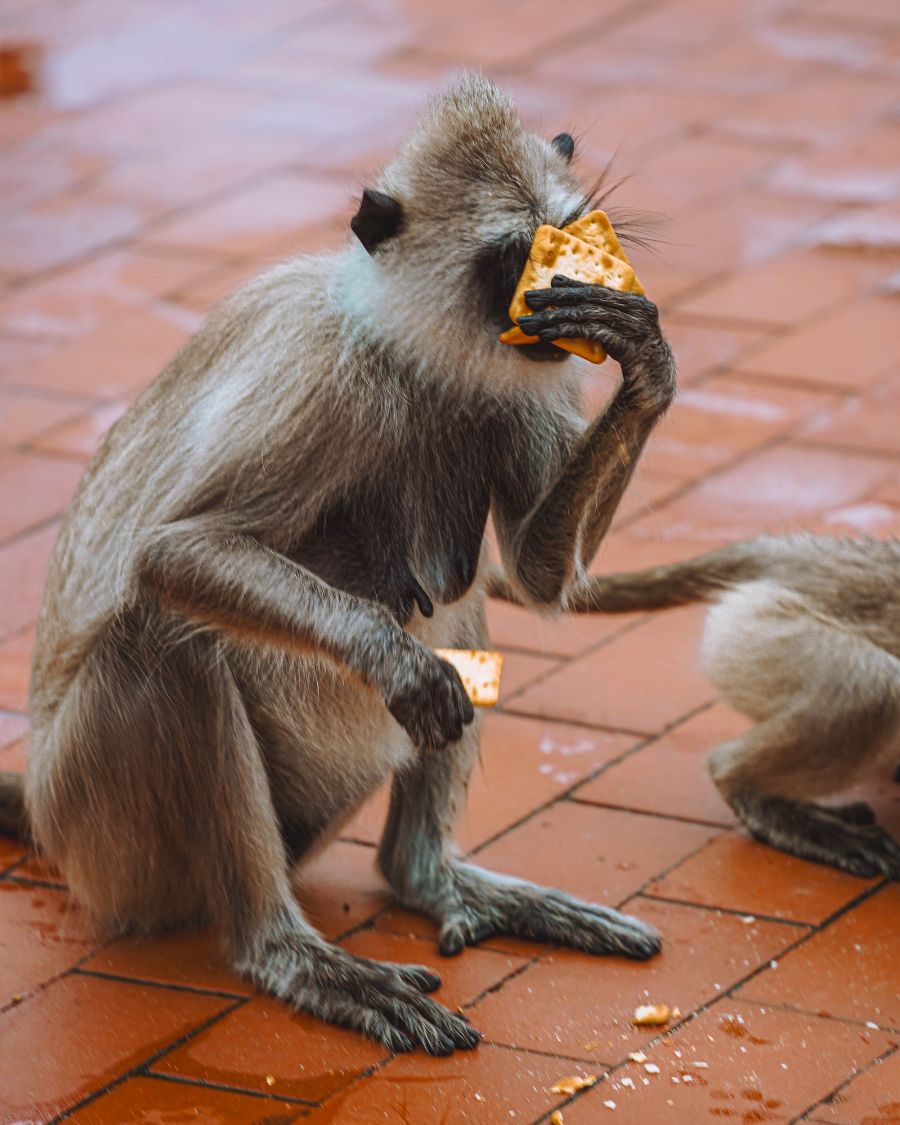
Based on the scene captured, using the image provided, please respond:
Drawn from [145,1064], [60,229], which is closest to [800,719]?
[145,1064]

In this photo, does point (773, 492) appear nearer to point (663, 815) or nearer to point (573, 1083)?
point (663, 815)

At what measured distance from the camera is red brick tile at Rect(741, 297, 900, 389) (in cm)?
616

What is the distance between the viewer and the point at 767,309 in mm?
6574

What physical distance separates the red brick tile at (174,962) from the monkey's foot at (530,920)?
1.33ft

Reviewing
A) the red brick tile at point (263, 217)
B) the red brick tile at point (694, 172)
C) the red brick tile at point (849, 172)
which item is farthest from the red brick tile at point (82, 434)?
the red brick tile at point (849, 172)

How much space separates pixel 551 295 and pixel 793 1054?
1.30 meters

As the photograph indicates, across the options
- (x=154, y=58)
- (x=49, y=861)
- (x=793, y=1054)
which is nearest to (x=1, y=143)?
(x=154, y=58)

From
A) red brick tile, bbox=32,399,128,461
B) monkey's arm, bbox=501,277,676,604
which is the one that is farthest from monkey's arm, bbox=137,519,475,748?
red brick tile, bbox=32,399,128,461

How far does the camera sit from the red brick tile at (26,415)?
19.4ft

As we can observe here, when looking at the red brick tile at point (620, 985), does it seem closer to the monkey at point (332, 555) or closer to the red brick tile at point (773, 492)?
the monkey at point (332, 555)

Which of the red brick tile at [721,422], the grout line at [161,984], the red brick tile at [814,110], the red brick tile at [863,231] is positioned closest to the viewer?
the grout line at [161,984]

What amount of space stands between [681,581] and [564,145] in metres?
1.10

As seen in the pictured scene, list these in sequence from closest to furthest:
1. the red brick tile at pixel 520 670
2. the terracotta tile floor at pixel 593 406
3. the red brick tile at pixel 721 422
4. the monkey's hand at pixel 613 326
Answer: the monkey's hand at pixel 613 326 < the terracotta tile floor at pixel 593 406 < the red brick tile at pixel 520 670 < the red brick tile at pixel 721 422

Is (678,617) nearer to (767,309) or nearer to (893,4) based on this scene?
(767,309)
